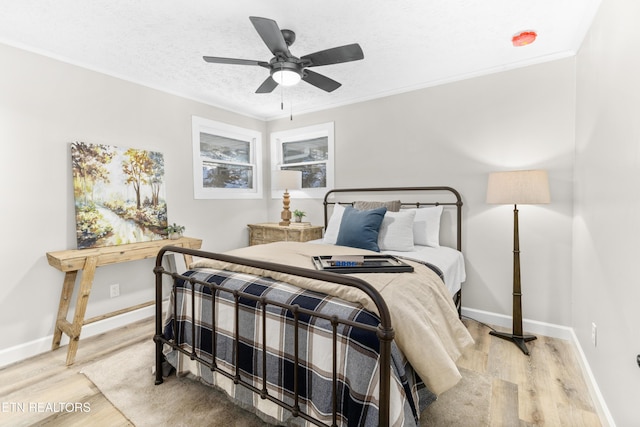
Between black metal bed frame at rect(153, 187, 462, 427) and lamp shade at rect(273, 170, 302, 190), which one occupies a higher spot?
lamp shade at rect(273, 170, 302, 190)

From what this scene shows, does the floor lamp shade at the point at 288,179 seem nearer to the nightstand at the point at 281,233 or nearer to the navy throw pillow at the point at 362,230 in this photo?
the nightstand at the point at 281,233

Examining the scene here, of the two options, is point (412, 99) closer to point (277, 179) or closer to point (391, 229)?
point (391, 229)

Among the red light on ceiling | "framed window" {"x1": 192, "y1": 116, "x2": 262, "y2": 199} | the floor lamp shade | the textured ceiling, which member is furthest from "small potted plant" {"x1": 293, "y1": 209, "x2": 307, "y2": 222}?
the red light on ceiling

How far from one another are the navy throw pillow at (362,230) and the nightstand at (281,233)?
3.36 feet

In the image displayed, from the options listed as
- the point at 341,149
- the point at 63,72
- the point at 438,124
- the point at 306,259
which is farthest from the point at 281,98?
the point at 306,259

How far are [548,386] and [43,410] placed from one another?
3093 millimetres

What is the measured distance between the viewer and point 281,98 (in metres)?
3.63

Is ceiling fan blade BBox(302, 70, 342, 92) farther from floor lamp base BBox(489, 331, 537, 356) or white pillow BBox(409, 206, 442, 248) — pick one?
floor lamp base BBox(489, 331, 537, 356)

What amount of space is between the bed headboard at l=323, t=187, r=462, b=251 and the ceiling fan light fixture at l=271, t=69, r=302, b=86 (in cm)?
175

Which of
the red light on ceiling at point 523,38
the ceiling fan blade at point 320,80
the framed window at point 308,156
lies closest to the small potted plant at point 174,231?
the framed window at point 308,156

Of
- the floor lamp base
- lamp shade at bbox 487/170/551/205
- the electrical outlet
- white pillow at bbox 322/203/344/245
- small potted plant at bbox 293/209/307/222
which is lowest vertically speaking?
the floor lamp base

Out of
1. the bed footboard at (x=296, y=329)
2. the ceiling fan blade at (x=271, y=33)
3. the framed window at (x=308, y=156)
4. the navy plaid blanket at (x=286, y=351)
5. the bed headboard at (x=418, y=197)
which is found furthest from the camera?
the framed window at (x=308, y=156)

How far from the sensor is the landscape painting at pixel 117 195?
8.91ft

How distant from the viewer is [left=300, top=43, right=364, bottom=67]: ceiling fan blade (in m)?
1.92
